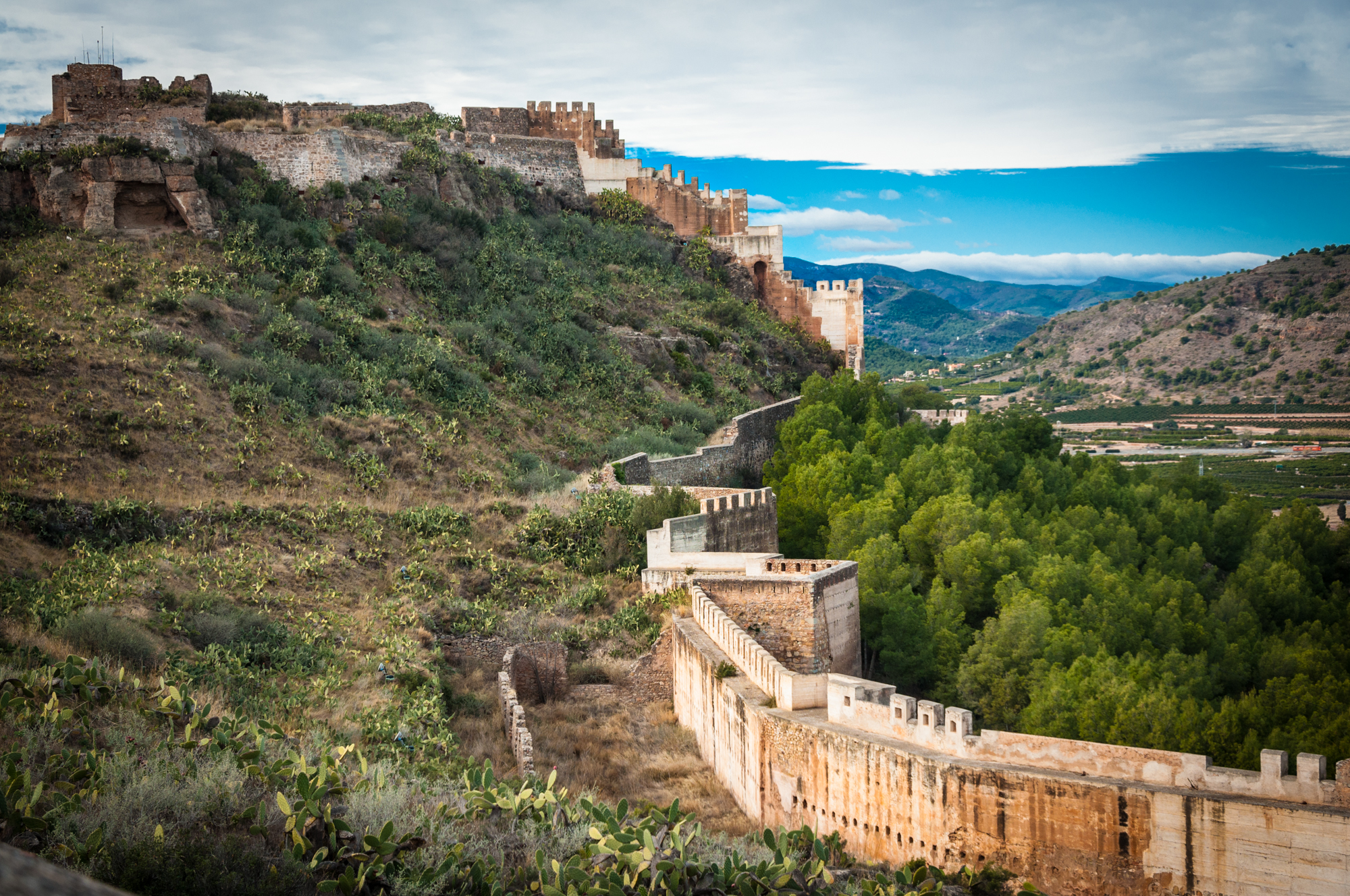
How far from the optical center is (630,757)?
14.1 metres

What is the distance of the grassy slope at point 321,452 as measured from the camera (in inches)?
468

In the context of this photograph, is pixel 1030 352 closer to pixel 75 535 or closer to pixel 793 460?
pixel 793 460

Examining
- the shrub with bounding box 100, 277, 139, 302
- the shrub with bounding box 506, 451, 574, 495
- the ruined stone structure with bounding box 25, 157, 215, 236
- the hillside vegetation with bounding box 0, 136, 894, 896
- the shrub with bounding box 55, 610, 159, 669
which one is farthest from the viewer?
the ruined stone structure with bounding box 25, 157, 215, 236

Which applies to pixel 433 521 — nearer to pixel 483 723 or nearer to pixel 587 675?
pixel 587 675

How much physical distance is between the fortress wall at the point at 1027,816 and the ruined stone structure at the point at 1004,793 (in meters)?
0.01

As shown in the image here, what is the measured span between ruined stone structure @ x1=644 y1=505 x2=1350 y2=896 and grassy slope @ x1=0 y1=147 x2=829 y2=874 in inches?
52.2

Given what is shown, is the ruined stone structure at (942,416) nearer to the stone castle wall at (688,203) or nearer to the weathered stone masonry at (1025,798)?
the stone castle wall at (688,203)

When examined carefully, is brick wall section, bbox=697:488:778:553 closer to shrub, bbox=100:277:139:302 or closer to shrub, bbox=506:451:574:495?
shrub, bbox=506:451:574:495

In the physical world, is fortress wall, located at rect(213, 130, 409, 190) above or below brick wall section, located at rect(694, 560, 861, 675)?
above

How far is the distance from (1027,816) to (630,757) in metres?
5.40

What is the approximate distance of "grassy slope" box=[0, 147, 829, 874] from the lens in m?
11.9

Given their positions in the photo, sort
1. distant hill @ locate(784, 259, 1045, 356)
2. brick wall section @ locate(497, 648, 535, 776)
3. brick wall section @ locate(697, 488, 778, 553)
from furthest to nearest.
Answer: distant hill @ locate(784, 259, 1045, 356)
brick wall section @ locate(697, 488, 778, 553)
brick wall section @ locate(497, 648, 535, 776)

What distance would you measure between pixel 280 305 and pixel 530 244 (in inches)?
472

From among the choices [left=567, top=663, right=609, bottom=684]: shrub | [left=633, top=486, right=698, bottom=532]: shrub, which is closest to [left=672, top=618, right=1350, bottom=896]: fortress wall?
→ [left=567, top=663, right=609, bottom=684]: shrub
